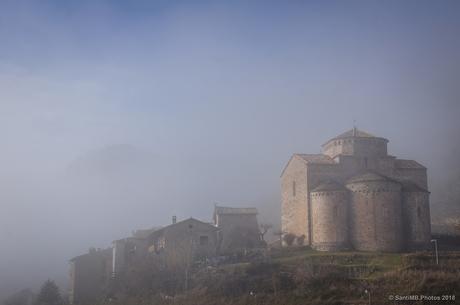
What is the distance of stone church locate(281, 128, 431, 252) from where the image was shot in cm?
4106

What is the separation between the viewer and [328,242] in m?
42.0

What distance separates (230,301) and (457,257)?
16963 mm

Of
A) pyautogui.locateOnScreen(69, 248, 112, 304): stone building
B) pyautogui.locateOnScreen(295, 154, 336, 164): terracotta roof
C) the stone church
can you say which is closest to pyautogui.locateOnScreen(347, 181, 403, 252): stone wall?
the stone church

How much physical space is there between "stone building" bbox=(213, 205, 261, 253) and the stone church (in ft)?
Answer: 19.5

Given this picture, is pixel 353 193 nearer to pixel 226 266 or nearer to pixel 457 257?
pixel 457 257

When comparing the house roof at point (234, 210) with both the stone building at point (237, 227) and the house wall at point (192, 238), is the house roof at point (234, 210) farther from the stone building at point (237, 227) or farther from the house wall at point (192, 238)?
the house wall at point (192, 238)

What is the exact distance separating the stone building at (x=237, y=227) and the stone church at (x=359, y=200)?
596 cm

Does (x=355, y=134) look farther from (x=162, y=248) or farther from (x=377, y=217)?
(x=162, y=248)

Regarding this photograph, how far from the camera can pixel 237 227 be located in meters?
54.8

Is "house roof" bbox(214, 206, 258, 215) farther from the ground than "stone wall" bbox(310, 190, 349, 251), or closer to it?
farther from the ground

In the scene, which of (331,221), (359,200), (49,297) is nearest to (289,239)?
(331,221)

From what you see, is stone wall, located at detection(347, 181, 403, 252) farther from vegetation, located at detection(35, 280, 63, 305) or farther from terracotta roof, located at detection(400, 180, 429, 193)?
vegetation, located at detection(35, 280, 63, 305)

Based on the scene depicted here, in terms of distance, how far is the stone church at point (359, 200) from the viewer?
4106 cm

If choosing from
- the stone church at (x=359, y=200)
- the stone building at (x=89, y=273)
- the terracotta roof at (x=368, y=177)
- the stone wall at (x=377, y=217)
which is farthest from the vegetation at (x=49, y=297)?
the terracotta roof at (x=368, y=177)
